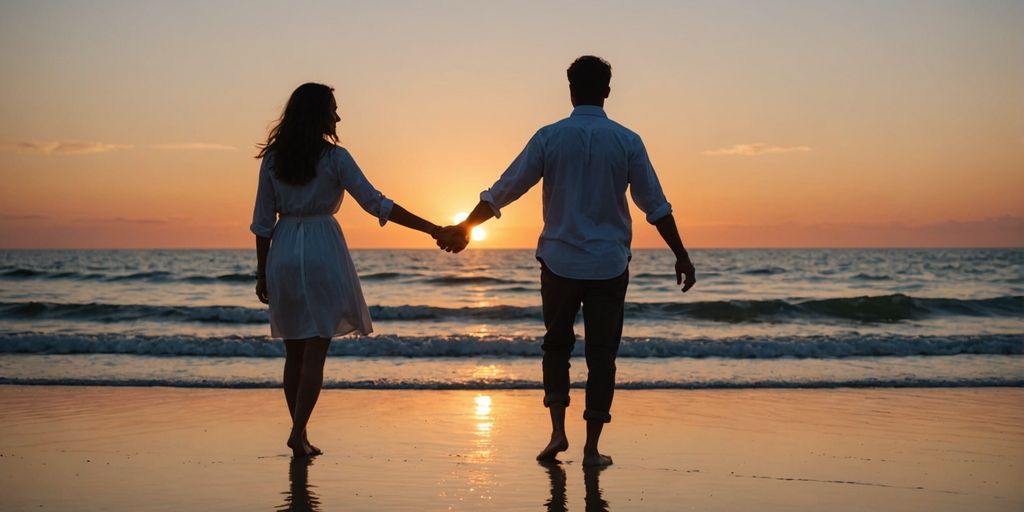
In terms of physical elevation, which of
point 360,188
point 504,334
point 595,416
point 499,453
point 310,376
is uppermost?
point 360,188

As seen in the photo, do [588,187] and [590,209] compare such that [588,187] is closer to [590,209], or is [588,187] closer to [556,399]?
[590,209]

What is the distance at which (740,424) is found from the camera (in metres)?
6.06

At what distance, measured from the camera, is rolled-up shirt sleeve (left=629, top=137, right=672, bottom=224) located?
4.32m

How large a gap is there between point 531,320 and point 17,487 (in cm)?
1481

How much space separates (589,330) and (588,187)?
701 millimetres

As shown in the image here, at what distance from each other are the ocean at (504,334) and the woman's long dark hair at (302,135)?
384cm

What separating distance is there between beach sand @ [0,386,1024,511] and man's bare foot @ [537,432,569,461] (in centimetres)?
10

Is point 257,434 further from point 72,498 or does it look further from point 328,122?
point 328,122

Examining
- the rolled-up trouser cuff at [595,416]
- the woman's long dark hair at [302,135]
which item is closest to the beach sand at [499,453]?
the rolled-up trouser cuff at [595,416]

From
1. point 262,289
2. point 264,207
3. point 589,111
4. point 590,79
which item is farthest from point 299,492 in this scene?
point 590,79

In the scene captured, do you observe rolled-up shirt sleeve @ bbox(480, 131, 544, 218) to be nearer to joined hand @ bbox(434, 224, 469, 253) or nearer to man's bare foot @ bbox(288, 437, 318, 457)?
joined hand @ bbox(434, 224, 469, 253)

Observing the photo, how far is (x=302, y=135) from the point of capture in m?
4.42

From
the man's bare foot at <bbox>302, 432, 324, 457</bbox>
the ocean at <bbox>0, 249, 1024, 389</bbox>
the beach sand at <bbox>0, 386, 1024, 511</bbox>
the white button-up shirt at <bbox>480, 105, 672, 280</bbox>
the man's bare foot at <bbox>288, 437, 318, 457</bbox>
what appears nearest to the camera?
the beach sand at <bbox>0, 386, 1024, 511</bbox>

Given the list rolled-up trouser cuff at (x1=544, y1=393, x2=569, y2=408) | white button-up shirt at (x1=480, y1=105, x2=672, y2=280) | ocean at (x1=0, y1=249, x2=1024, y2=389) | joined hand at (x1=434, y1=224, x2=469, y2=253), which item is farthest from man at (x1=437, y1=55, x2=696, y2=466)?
ocean at (x1=0, y1=249, x2=1024, y2=389)
